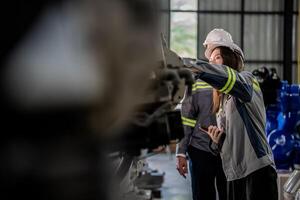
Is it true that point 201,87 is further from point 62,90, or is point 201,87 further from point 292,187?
point 62,90

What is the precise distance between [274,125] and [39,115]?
4.55 meters

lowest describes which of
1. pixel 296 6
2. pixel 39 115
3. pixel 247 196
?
pixel 247 196

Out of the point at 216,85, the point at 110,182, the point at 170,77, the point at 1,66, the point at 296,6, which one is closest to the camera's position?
the point at 1,66

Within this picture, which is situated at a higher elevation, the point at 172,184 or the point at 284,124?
the point at 284,124

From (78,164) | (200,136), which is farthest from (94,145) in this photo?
(200,136)

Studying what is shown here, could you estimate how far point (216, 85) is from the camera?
7.75 ft

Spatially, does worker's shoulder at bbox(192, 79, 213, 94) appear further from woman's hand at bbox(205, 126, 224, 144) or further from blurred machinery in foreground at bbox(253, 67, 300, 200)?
blurred machinery in foreground at bbox(253, 67, 300, 200)

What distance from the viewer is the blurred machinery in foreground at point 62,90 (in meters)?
0.72

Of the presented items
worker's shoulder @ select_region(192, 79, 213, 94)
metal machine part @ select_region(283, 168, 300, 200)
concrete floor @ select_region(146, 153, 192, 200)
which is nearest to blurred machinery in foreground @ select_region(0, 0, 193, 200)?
worker's shoulder @ select_region(192, 79, 213, 94)

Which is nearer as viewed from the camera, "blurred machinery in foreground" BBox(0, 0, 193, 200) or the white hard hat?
"blurred machinery in foreground" BBox(0, 0, 193, 200)

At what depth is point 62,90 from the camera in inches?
28.6

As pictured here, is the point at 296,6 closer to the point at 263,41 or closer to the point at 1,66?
the point at 263,41

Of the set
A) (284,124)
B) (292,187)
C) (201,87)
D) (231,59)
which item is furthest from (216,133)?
(284,124)

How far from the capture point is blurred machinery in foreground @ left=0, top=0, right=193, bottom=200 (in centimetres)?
72
